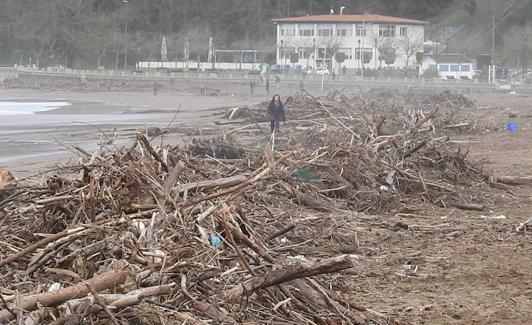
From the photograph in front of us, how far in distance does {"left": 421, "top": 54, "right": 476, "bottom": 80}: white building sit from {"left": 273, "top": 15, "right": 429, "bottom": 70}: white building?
1.80 metres

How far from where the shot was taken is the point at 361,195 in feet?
39.0

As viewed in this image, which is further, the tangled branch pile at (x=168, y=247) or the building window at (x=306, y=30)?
the building window at (x=306, y=30)

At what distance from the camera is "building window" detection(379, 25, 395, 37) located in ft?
271

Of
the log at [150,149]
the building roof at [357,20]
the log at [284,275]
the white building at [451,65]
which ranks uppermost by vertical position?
the building roof at [357,20]

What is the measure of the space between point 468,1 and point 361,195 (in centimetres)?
8041

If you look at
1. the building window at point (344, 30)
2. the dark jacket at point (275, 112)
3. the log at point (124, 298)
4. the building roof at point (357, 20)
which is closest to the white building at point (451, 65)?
the building roof at point (357, 20)

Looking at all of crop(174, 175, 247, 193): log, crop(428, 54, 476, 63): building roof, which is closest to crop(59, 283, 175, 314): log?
crop(174, 175, 247, 193): log

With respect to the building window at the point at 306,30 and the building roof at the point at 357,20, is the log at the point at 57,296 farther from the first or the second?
the building window at the point at 306,30

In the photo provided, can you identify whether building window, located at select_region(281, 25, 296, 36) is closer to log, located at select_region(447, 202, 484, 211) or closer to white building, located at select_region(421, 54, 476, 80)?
white building, located at select_region(421, 54, 476, 80)

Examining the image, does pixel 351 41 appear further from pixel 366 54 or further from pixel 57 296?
pixel 57 296

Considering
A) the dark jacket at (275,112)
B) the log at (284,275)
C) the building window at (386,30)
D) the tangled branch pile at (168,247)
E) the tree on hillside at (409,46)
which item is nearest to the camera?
the tangled branch pile at (168,247)

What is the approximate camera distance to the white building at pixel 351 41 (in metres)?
79.2

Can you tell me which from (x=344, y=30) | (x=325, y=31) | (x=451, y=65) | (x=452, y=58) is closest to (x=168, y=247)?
(x=451, y=65)

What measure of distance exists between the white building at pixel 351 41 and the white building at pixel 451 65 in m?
1.80
